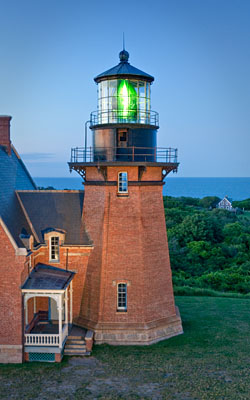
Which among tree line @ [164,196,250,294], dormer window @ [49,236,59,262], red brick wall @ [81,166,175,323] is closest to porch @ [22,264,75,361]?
dormer window @ [49,236,59,262]

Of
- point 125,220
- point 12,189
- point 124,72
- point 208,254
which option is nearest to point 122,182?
point 125,220

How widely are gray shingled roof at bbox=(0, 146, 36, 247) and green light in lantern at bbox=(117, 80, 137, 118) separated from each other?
619 centimetres

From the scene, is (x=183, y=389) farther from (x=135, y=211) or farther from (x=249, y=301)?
(x=249, y=301)

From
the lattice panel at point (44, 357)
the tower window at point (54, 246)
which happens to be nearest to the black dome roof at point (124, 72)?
the tower window at point (54, 246)

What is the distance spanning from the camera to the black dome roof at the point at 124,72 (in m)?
18.8

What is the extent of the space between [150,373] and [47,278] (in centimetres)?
560

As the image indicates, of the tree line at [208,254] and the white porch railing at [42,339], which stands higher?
the tree line at [208,254]

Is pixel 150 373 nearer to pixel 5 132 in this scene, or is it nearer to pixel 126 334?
pixel 126 334

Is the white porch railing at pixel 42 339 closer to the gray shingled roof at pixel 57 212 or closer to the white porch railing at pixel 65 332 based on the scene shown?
the white porch railing at pixel 65 332

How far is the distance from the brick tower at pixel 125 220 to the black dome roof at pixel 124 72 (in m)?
0.04

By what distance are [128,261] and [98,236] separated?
1.77 meters

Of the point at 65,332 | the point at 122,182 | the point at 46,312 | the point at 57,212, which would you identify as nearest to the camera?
the point at 65,332

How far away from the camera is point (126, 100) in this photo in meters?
19.2

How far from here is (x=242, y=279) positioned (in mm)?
38000
